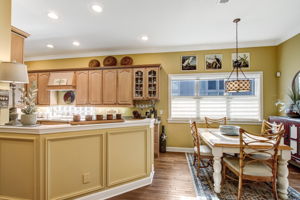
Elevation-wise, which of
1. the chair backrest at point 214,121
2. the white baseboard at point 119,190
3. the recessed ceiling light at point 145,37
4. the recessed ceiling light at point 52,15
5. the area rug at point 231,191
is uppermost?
the recessed ceiling light at point 52,15

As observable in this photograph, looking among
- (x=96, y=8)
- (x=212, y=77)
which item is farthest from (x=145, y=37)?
(x=212, y=77)

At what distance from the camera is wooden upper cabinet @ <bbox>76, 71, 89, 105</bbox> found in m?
4.50

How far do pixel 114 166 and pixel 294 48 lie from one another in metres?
4.56

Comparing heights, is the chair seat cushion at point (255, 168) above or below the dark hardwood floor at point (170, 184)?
above

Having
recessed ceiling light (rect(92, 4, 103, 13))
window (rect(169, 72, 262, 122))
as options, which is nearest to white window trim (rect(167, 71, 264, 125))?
window (rect(169, 72, 262, 122))

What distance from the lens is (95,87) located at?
443 centimetres

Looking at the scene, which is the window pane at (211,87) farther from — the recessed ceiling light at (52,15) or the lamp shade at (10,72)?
the lamp shade at (10,72)

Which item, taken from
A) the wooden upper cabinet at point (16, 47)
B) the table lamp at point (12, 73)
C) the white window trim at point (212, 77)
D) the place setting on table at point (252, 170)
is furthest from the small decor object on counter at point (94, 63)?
the place setting on table at point (252, 170)

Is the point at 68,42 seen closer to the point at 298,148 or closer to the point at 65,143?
the point at 65,143

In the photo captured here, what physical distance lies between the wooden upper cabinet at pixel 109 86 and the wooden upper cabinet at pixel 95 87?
128 millimetres

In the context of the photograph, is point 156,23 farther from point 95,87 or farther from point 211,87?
point 95,87

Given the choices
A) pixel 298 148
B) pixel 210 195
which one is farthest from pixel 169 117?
pixel 298 148

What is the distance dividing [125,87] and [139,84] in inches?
16.3

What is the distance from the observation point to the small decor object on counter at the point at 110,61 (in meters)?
4.54
